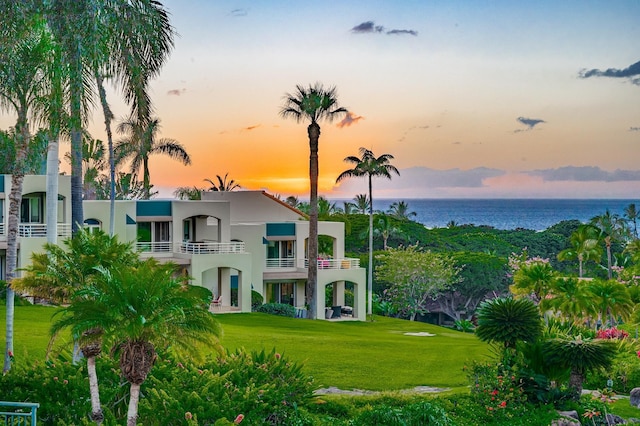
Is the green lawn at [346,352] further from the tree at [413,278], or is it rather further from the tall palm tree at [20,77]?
the tree at [413,278]

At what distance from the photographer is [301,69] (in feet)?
231

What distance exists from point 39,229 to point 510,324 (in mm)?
24261

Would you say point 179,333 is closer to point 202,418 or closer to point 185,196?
point 202,418

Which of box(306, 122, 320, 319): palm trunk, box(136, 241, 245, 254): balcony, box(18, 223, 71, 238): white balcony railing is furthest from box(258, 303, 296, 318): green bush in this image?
box(18, 223, 71, 238): white balcony railing

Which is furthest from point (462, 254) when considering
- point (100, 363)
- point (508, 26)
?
point (100, 363)

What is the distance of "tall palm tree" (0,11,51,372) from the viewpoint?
722 inches

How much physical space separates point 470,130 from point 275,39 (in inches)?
1075

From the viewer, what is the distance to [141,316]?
14180mm

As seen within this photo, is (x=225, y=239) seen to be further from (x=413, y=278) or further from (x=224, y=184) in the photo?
(x=224, y=184)

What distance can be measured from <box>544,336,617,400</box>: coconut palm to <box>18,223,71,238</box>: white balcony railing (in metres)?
23.7

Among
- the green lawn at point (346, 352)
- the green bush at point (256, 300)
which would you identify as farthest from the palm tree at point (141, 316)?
the green bush at point (256, 300)

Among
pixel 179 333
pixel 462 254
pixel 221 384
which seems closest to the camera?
pixel 179 333

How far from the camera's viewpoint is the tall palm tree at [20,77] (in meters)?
18.3

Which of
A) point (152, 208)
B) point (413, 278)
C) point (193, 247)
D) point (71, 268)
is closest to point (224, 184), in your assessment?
point (413, 278)
